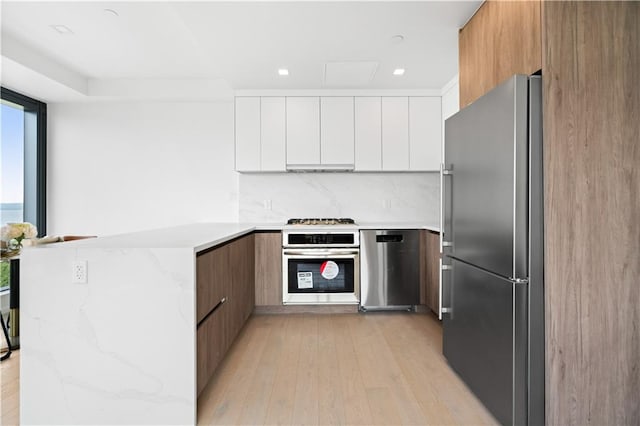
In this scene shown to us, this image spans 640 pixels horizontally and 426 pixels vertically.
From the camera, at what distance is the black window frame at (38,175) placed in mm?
4164

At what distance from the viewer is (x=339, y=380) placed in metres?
2.30

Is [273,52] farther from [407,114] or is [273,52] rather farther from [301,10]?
[407,114]

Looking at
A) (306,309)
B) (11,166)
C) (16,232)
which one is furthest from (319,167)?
(11,166)

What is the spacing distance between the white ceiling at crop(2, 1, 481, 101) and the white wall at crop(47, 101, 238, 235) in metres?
0.32

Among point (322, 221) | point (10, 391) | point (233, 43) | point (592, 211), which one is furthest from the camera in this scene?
point (322, 221)

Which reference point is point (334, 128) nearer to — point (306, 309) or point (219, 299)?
point (306, 309)

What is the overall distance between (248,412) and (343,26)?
235 centimetres

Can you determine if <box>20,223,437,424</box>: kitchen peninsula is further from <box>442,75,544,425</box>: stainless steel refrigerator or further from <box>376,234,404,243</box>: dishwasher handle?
<box>376,234,404,243</box>: dishwasher handle

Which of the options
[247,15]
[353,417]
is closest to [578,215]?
[353,417]

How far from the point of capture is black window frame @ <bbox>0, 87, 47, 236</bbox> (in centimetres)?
416

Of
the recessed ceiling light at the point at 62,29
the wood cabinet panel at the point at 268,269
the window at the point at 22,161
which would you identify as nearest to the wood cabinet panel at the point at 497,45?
the wood cabinet panel at the point at 268,269

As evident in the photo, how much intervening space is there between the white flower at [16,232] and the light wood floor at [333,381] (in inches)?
32.1

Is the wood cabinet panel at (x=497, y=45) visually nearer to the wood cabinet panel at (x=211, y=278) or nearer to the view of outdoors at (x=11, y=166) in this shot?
the wood cabinet panel at (x=211, y=278)

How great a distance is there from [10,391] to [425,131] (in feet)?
12.5
